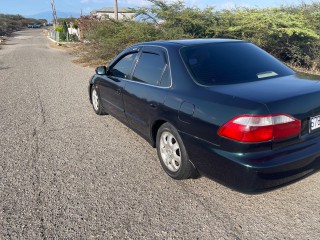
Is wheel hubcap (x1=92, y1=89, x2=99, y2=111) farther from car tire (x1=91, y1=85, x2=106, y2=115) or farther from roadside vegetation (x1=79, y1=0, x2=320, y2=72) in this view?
roadside vegetation (x1=79, y1=0, x2=320, y2=72)

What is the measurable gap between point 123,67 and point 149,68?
879 millimetres

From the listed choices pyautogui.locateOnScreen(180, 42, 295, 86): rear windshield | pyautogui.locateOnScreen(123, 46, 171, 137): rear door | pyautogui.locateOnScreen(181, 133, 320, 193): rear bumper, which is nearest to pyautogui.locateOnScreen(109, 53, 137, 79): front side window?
pyautogui.locateOnScreen(123, 46, 171, 137): rear door

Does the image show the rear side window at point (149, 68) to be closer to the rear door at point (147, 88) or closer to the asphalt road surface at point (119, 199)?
the rear door at point (147, 88)

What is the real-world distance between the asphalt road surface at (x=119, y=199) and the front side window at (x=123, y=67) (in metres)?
1.03

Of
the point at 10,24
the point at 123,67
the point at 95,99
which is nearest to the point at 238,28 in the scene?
the point at 95,99

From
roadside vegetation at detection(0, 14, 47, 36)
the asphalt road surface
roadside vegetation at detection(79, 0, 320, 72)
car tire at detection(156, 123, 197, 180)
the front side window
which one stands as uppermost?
roadside vegetation at detection(0, 14, 47, 36)

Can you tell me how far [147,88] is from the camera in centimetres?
354

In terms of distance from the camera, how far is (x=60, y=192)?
3.13 metres

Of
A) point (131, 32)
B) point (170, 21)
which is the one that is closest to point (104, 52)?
point (131, 32)

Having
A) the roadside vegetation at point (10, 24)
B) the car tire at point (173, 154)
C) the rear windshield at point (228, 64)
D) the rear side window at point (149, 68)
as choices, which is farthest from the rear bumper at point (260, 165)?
the roadside vegetation at point (10, 24)

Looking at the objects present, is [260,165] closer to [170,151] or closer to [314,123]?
[314,123]

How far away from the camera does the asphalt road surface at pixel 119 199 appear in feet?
8.22

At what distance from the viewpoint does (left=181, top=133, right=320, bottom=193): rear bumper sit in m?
2.37

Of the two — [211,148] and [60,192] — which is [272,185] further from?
[60,192]
